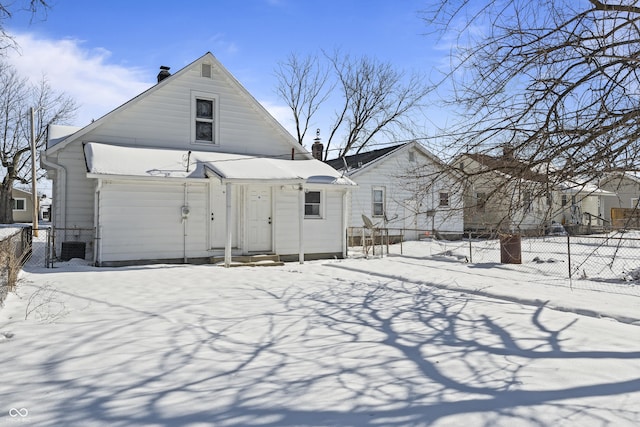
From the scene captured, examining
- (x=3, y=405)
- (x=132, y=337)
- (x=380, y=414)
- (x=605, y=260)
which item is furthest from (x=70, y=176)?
(x=605, y=260)

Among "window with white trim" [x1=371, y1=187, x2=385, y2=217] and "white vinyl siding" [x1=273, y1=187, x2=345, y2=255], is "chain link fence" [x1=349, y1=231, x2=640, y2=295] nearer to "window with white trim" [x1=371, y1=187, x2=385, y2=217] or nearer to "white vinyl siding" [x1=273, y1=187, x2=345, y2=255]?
"window with white trim" [x1=371, y1=187, x2=385, y2=217]

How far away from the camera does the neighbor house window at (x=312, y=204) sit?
14281mm

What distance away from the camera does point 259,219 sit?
13.5 m

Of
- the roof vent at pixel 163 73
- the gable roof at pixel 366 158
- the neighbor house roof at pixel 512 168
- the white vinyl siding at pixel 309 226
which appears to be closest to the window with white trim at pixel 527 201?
the neighbor house roof at pixel 512 168

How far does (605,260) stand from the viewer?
15.0 meters

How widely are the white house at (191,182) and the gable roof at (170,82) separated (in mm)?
33

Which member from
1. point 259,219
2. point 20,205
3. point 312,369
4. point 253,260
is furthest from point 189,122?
point 20,205

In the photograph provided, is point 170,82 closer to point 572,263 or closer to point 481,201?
point 481,201

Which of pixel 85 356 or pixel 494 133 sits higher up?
pixel 494 133

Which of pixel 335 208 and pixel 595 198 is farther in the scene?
pixel 595 198

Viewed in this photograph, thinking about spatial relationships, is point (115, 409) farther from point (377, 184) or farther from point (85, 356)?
point (377, 184)

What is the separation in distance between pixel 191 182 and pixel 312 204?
390 cm

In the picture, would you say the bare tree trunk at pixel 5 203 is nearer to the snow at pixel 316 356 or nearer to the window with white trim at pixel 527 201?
the snow at pixel 316 356

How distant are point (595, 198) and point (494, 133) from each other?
32.6m
